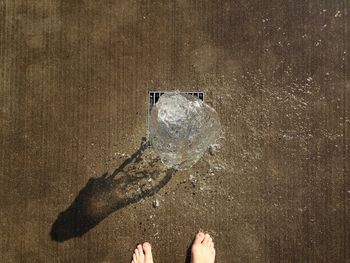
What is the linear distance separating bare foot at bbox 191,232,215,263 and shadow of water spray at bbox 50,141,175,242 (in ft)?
1.48

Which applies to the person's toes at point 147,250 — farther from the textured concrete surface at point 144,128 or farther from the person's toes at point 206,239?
the person's toes at point 206,239

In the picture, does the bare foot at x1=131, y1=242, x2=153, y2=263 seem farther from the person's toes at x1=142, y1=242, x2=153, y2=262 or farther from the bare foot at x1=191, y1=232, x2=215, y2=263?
the bare foot at x1=191, y1=232, x2=215, y2=263

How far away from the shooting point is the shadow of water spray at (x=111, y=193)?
3.20m

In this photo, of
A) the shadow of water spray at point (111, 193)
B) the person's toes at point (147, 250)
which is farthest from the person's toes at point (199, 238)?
the shadow of water spray at point (111, 193)

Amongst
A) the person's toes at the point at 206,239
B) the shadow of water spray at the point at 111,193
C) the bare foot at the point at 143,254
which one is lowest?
the bare foot at the point at 143,254

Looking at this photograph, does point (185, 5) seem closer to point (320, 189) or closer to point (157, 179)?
point (157, 179)

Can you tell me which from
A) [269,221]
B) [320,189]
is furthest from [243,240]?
[320,189]

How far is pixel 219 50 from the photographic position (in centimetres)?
322

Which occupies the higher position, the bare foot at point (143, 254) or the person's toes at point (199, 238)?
the person's toes at point (199, 238)

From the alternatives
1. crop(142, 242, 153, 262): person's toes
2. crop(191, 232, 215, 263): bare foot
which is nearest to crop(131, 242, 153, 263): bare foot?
crop(142, 242, 153, 262): person's toes

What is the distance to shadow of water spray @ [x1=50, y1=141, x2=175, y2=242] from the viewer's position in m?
3.20

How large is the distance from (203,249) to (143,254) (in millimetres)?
423

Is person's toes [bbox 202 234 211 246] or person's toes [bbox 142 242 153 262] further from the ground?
person's toes [bbox 202 234 211 246]

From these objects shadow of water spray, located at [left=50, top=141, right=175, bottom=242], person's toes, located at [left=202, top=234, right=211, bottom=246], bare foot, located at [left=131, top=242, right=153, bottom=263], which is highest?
shadow of water spray, located at [left=50, top=141, right=175, bottom=242]
